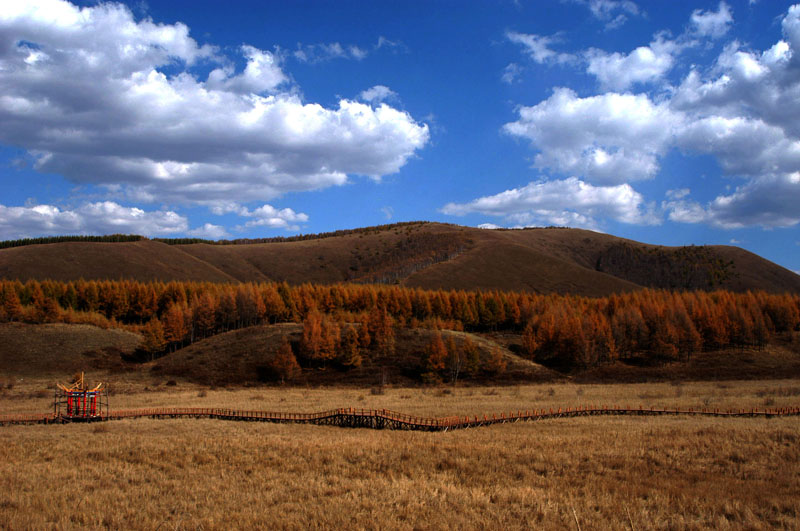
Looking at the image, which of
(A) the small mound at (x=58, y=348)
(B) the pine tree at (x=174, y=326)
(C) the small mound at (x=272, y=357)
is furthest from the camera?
(B) the pine tree at (x=174, y=326)

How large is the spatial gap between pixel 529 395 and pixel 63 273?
517 ft

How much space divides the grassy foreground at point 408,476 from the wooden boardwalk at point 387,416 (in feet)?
7.49

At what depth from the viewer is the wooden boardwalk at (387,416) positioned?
35.5 meters

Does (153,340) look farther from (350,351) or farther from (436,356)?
(436,356)

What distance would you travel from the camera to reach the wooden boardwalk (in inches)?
1398

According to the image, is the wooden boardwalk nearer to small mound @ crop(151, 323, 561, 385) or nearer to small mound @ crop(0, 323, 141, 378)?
small mound @ crop(151, 323, 561, 385)

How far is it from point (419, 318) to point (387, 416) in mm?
90700

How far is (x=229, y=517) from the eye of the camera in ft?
51.6

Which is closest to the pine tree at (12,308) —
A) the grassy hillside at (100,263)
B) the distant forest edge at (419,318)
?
the distant forest edge at (419,318)

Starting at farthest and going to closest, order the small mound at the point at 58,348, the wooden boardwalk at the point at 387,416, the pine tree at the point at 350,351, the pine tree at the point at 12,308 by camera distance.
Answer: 1. the pine tree at the point at 12,308
2. the pine tree at the point at 350,351
3. the small mound at the point at 58,348
4. the wooden boardwalk at the point at 387,416

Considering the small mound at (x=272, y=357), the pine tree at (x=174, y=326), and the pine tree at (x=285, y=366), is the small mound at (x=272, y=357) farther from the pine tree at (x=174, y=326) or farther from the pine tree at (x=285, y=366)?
the pine tree at (x=174, y=326)

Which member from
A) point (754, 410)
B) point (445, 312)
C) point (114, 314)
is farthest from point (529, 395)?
point (114, 314)

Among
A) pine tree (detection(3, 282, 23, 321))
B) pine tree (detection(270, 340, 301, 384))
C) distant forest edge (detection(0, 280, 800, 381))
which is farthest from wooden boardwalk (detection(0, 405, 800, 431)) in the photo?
pine tree (detection(3, 282, 23, 321))

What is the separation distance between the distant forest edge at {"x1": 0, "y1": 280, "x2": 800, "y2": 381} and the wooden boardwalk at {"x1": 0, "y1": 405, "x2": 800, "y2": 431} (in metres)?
39.9
